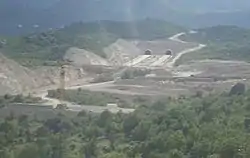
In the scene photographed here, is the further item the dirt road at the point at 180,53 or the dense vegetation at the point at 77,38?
the dirt road at the point at 180,53

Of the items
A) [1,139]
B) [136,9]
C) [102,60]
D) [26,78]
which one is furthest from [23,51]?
A: [136,9]

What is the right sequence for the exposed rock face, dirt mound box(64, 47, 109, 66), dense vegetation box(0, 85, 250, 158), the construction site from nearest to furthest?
dense vegetation box(0, 85, 250, 158), the construction site, the exposed rock face, dirt mound box(64, 47, 109, 66)

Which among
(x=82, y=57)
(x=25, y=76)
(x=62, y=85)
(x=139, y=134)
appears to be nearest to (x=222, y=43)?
(x=82, y=57)

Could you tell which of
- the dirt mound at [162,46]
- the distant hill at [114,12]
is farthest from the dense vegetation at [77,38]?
the distant hill at [114,12]

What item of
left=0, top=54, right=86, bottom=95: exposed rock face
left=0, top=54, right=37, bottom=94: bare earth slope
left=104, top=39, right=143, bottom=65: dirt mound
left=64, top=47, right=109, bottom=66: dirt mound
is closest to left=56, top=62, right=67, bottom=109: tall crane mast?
left=0, top=54, right=86, bottom=95: exposed rock face

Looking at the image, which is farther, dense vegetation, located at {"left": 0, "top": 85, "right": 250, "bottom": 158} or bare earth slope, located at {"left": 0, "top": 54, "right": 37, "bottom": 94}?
bare earth slope, located at {"left": 0, "top": 54, "right": 37, "bottom": 94}

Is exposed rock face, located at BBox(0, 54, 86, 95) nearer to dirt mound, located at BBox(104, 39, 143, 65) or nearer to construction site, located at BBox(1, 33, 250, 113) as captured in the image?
construction site, located at BBox(1, 33, 250, 113)

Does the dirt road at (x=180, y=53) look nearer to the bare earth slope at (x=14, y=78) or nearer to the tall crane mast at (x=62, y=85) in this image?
the tall crane mast at (x=62, y=85)
